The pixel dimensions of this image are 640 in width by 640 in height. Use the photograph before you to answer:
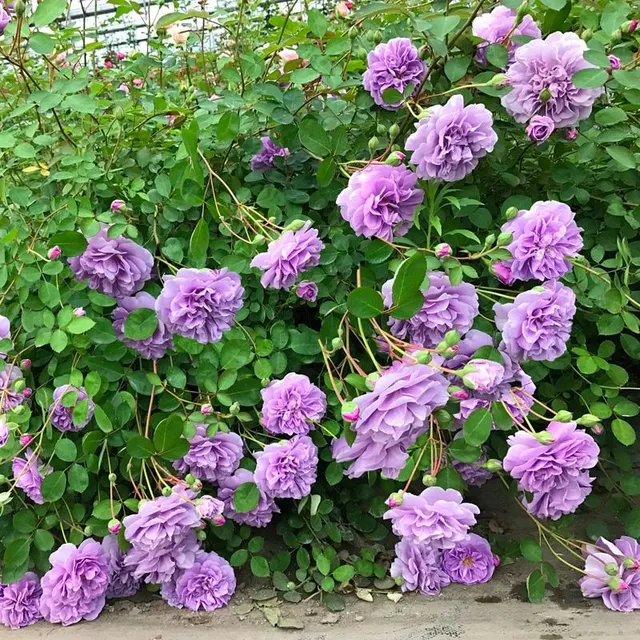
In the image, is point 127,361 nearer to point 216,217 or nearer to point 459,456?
point 216,217

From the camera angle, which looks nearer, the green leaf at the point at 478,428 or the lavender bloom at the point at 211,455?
the green leaf at the point at 478,428

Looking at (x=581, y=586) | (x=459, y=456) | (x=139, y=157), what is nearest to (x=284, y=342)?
(x=459, y=456)

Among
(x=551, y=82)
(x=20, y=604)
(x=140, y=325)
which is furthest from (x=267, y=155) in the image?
(x=20, y=604)

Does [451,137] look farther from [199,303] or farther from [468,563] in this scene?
[468,563]

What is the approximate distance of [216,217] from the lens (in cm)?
103

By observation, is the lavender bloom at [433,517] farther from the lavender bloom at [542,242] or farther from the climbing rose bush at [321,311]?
the lavender bloom at [542,242]

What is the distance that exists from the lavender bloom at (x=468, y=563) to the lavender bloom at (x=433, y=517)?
9.0 inches

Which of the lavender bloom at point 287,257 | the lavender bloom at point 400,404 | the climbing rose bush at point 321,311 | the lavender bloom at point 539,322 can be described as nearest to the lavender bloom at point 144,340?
the climbing rose bush at point 321,311

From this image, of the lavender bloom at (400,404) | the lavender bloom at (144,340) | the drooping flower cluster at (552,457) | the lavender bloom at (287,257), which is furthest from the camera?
the lavender bloom at (144,340)

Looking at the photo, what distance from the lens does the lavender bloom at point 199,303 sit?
920 millimetres

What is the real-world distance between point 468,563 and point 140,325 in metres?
0.72

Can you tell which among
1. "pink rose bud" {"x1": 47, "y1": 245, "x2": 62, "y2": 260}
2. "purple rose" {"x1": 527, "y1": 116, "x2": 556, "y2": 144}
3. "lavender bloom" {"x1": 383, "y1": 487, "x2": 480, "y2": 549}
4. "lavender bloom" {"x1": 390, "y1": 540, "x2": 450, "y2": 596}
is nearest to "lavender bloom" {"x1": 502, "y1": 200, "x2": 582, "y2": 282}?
"purple rose" {"x1": 527, "y1": 116, "x2": 556, "y2": 144}

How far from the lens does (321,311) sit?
103 cm

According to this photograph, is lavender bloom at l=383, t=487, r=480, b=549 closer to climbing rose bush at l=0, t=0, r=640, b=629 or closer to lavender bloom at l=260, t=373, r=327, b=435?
climbing rose bush at l=0, t=0, r=640, b=629
